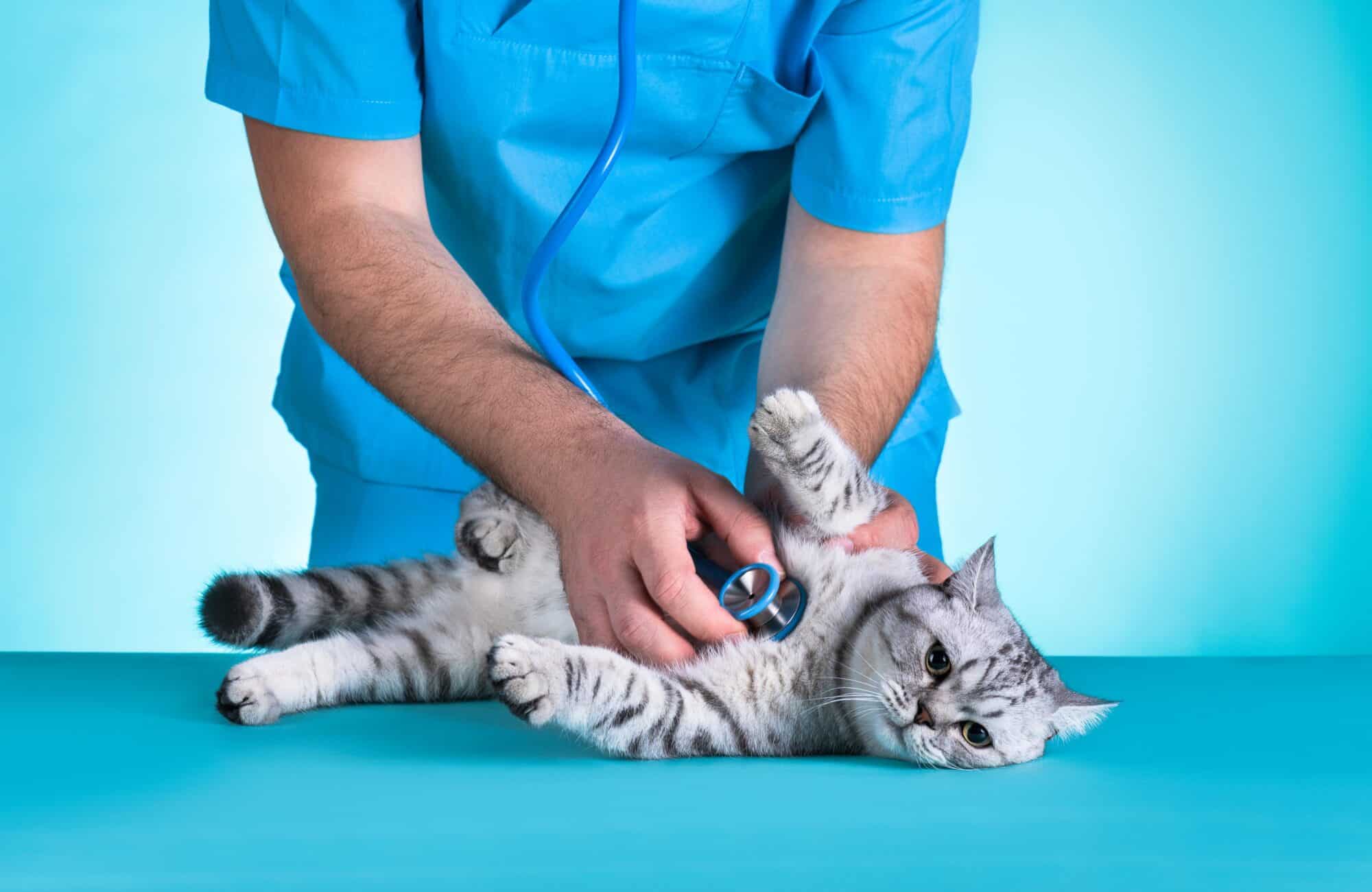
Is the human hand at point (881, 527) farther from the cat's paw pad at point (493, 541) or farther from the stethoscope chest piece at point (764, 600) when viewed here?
the cat's paw pad at point (493, 541)

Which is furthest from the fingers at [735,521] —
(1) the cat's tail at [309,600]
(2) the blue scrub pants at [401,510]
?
(2) the blue scrub pants at [401,510]

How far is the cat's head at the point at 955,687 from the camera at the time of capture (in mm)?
A: 1040

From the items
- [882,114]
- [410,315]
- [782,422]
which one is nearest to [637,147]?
[882,114]

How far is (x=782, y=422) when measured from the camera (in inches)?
41.0

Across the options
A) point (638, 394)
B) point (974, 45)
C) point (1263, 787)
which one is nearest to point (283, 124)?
point (638, 394)

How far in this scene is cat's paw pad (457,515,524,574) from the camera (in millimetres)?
1306

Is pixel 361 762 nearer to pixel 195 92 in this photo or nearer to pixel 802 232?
pixel 802 232

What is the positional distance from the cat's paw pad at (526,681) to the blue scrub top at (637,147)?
0.63 meters

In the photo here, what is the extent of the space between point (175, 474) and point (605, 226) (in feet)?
5.50

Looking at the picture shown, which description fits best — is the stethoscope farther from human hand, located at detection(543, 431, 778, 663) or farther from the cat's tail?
the cat's tail

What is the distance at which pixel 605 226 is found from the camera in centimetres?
147

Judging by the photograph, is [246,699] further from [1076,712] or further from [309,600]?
[1076,712]

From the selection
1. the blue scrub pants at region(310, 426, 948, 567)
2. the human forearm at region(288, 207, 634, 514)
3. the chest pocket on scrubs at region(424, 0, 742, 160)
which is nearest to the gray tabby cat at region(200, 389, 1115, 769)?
the human forearm at region(288, 207, 634, 514)

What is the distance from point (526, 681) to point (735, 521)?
206 millimetres
